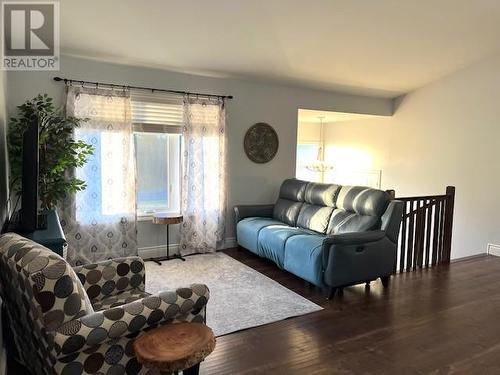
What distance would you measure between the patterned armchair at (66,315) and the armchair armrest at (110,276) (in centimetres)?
41

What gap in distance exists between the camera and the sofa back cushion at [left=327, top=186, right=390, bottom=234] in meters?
3.73

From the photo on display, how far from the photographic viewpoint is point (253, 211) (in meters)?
5.11

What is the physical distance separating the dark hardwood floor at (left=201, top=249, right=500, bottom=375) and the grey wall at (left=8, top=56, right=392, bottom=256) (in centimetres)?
190

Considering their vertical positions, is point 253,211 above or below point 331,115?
below

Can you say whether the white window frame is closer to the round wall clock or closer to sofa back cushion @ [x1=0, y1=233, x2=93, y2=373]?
the round wall clock

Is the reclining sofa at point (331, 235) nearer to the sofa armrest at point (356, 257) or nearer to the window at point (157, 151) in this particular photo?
the sofa armrest at point (356, 257)

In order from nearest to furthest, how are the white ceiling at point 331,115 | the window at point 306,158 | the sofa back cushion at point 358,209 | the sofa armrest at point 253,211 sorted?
the sofa back cushion at point 358,209 → the sofa armrest at point 253,211 → the white ceiling at point 331,115 → the window at point 306,158

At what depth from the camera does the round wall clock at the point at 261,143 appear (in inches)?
206

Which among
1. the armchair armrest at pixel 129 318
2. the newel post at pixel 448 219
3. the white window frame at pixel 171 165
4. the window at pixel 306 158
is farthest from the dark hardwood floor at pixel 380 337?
the window at pixel 306 158

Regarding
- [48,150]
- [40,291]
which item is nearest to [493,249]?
[40,291]

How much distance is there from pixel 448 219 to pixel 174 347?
14.0 feet

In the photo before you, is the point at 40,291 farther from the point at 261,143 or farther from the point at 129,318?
the point at 261,143

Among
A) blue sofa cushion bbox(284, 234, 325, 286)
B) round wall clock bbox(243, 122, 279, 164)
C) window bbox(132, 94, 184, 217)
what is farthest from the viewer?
round wall clock bbox(243, 122, 279, 164)

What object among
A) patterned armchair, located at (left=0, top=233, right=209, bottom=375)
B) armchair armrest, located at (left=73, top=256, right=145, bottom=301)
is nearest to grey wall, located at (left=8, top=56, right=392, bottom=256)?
armchair armrest, located at (left=73, top=256, right=145, bottom=301)
